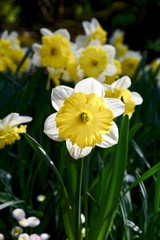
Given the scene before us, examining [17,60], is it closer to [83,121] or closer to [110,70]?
[110,70]

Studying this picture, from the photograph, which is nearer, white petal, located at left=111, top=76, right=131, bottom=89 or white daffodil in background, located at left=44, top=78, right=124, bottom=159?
white daffodil in background, located at left=44, top=78, right=124, bottom=159

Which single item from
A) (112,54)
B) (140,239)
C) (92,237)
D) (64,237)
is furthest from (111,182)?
(112,54)

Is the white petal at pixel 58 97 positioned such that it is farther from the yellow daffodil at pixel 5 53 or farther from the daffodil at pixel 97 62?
the yellow daffodil at pixel 5 53

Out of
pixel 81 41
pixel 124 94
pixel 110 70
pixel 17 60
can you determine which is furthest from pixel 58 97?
pixel 17 60

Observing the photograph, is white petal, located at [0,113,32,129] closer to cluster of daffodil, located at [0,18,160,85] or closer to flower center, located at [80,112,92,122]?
flower center, located at [80,112,92,122]

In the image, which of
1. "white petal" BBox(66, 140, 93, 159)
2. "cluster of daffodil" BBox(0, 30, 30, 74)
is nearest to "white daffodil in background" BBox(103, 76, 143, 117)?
"white petal" BBox(66, 140, 93, 159)

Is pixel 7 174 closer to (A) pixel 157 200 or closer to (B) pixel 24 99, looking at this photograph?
(B) pixel 24 99
